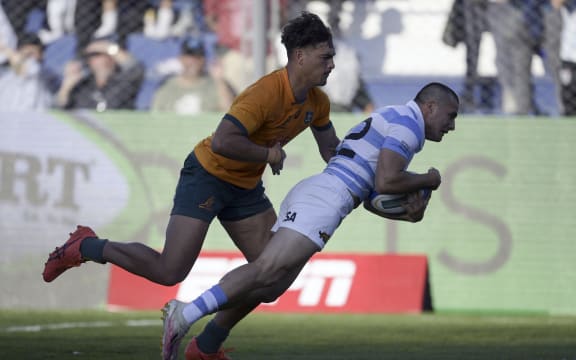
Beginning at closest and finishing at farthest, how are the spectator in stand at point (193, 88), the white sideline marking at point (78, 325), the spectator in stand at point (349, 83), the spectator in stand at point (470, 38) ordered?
the white sideline marking at point (78, 325), the spectator in stand at point (470, 38), the spectator in stand at point (349, 83), the spectator in stand at point (193, 88)

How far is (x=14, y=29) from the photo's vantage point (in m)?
13.6

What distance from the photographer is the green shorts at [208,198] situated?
7.14 m

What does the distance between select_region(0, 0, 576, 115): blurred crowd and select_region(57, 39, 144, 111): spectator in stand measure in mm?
12

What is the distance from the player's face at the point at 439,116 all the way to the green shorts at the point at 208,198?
1.29 m

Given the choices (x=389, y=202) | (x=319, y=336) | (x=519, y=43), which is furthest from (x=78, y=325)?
(x=519, y=43)

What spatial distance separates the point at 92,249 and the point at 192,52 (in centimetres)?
609

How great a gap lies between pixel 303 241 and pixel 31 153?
704 centimetres

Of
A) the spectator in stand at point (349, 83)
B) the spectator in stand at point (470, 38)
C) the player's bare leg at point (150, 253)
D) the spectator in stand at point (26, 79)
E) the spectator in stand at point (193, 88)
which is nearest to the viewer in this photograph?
the player's bare leg at point (150, 253)

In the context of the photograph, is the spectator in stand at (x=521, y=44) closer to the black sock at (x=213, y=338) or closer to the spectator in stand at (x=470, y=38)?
the spectator in stand at (x=470, y=38)

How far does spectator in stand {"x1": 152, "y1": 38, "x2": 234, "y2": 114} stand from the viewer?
42.9ft

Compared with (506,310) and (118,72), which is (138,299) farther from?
(506,310)

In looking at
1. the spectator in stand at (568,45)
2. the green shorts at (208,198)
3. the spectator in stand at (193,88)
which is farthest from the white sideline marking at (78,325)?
the spectator in stand at (568,45)

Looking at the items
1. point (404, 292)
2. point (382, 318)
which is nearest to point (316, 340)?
point (382, 318)

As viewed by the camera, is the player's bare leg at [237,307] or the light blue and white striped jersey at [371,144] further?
the player's bare leg at [237,307]
